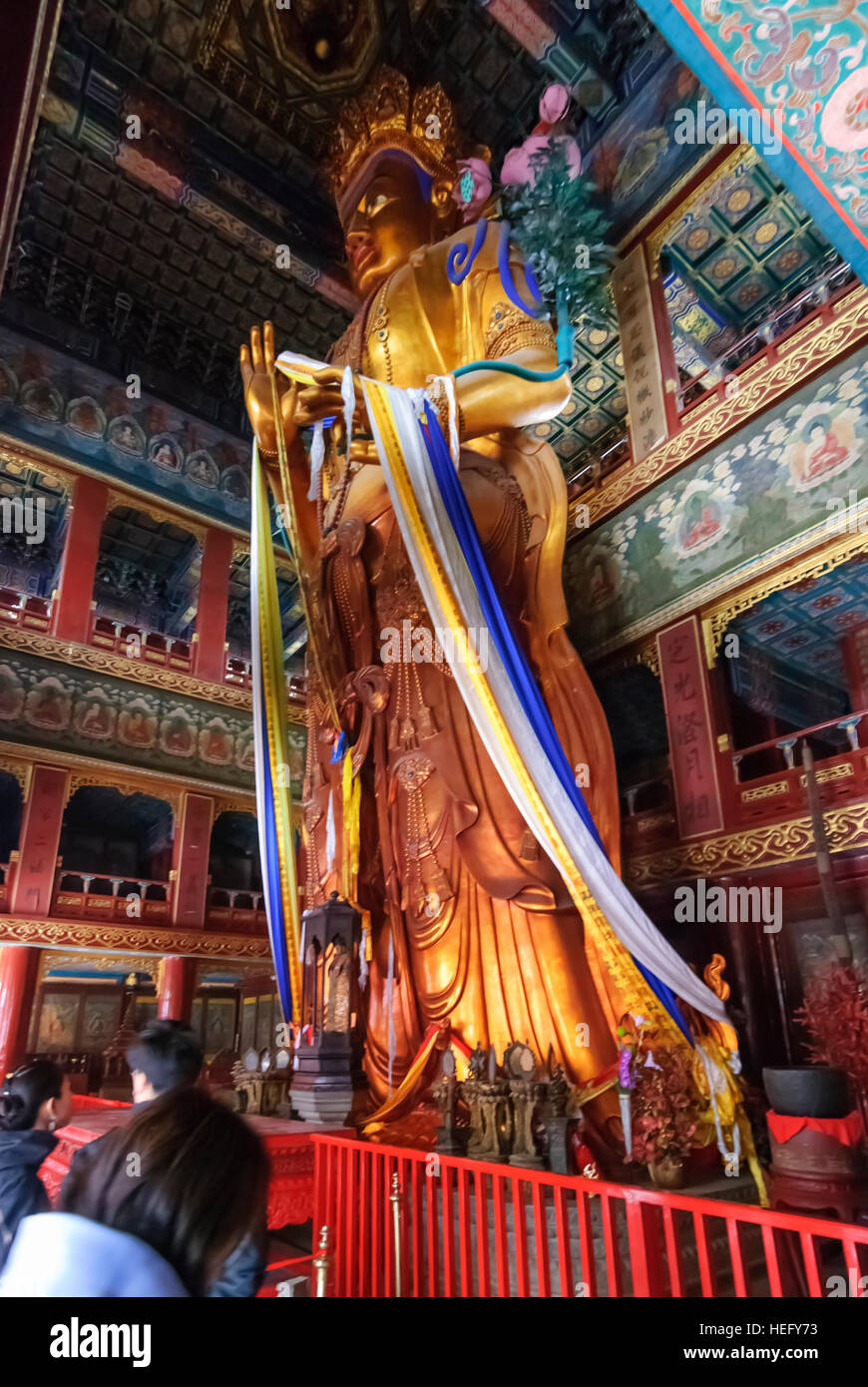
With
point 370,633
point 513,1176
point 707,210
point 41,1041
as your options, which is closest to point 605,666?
point 370,633

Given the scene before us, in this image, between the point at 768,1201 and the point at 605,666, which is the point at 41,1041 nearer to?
the point at 605,666

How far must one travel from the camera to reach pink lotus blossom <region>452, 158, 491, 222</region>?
6816 millimetres

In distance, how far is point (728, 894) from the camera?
530 cm

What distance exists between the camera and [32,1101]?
71.4 inches

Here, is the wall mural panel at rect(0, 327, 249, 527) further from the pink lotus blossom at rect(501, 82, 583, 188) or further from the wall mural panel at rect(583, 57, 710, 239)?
the wall mural panel at rect(583, 57, 710, 239)

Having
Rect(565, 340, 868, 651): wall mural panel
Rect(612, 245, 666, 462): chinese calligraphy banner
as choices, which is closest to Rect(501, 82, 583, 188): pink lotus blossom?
Rect(612, 245, 666, 462): chinese calligraphy banner

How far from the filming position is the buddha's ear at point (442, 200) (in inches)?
270

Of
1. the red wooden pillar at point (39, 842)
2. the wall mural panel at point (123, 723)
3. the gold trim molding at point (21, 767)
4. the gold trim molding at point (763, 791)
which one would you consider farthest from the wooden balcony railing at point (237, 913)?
the gold trim molding at point (763, 791)

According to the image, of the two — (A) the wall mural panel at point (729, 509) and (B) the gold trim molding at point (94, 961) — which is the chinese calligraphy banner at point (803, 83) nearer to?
(A) the wall mural panel at point (729, 509)

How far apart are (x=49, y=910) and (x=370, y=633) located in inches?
200

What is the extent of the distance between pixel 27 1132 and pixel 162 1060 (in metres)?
0.55

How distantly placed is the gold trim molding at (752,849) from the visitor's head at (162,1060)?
4.19 metres

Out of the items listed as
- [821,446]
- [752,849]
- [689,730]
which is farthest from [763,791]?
[821,446]

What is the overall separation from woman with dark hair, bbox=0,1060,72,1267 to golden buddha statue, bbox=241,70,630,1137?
114 inches
